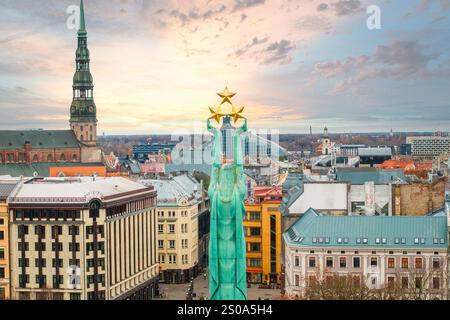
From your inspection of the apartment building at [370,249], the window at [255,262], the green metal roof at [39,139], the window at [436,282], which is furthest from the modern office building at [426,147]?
the window at [436,282]

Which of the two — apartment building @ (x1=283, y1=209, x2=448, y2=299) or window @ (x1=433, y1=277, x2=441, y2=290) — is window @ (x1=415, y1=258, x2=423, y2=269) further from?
window @ (x1=433, y1=277, x2=441, y2=290)

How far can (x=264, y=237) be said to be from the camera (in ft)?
146

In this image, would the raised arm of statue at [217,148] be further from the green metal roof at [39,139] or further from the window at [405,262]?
the green metal roof at [39,139]

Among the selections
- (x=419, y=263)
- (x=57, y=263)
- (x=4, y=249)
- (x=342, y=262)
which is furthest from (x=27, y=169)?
(x=419, y=263)

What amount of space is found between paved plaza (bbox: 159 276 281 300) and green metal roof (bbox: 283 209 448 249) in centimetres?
518

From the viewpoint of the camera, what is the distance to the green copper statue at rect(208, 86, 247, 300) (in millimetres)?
17250

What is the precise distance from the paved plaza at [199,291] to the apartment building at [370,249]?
4824mm

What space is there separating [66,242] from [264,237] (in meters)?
12.6

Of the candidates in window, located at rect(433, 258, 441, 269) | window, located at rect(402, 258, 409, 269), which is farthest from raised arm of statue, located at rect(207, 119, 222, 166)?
window, located at rect(433, 258, 441, 269)

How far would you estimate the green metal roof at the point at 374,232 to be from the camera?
33.9 metres

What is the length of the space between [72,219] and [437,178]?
16529 mm

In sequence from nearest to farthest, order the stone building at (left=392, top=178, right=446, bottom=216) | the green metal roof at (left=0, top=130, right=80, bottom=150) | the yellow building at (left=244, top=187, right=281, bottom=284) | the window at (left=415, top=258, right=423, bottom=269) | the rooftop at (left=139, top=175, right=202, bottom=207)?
the window at (left=415, top=258, right=423, bottom=269) → the stone building at (left=392, top=178, right=446, bottom=216) → the yellow building at (left=244, top=187, right=281, bottom=284) → the rooftop at (left=139, top=175, right=202, bottom=207) → the green metal roof at (left=0, top=130, right=80, bottom=150)

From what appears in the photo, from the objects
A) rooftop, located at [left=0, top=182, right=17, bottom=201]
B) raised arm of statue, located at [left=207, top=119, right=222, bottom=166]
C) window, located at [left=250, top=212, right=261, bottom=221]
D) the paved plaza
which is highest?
raised arm of statue, located at [left=207, top=119, right=222, bottom=166]
